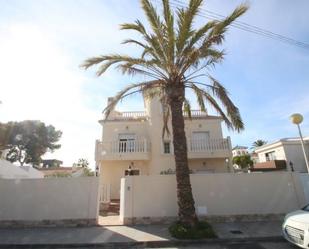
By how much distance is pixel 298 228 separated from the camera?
6.21 metres

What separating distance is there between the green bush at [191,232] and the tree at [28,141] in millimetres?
34047

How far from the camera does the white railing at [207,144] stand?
17781 millimetres

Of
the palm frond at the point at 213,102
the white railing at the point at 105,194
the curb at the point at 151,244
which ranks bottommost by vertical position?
the curb at the point at 151,244

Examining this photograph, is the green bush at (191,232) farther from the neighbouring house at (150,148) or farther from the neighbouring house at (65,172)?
the neighbouring house at (65,172)

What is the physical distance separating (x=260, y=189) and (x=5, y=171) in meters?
16.7

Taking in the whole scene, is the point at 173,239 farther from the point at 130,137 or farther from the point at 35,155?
the point at 35,155

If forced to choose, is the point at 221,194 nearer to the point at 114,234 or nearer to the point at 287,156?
the point at 114,234

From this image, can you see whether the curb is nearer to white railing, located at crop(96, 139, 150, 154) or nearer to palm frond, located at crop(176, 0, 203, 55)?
palm frond, located at crop(176, 0, 203, 55)

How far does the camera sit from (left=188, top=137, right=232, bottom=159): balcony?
17.6m

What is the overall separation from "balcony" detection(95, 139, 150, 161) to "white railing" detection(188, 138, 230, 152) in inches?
147

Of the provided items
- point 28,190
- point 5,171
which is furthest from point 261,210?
point 5,171

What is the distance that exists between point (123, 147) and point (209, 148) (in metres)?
7.11

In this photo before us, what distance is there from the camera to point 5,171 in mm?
15516

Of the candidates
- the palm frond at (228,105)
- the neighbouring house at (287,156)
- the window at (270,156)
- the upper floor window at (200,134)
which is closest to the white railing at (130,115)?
the upper floor window at (200,134)
